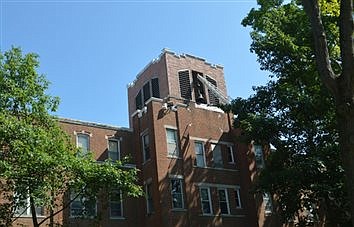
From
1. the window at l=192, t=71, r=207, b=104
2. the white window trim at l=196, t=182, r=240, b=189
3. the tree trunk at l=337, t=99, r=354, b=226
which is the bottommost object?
the tree trunk at l=337, t=99, r=354, b=226

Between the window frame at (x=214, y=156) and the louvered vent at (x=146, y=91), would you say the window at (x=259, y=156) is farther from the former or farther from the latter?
the louvered vent at (x=146, y=91)

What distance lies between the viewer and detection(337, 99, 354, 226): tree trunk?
1016 cm

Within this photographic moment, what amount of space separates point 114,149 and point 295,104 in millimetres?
12837

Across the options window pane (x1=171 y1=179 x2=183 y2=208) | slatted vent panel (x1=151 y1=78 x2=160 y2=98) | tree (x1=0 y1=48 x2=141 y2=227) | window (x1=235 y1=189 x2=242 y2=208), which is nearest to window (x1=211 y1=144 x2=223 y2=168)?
window (x1=235 y1=189 x2=242 y2=208)

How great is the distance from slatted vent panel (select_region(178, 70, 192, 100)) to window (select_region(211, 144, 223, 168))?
16.5ft

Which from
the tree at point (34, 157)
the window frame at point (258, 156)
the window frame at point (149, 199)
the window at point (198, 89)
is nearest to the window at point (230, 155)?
the window frame at point (258, 156)

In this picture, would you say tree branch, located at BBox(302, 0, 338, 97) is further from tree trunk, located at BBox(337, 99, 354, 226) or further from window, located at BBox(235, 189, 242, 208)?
window, located at BBox(235, 189, 242, 208)

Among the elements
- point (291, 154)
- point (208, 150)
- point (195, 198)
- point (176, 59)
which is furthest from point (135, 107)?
point (291, 154)

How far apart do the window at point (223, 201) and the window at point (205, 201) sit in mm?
1028

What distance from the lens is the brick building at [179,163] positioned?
2823 centimetres

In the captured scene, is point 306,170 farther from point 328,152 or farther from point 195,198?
point 195,198

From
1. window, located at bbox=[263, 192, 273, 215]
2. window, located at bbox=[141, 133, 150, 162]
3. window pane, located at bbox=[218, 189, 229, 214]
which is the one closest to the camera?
window, located at bbox=[141, 133, 150, 162]

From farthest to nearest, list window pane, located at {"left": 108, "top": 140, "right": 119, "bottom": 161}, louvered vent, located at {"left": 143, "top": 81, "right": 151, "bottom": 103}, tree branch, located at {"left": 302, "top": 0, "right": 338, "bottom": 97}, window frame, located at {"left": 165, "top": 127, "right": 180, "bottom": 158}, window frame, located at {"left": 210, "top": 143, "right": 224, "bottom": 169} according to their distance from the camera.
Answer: louvered vent, located at {"left": 143, "top": 81, "right": 151, "bottom": 103}, window frame, located at {"left": 210, "top": 143, "right": 224, "bottom": 169}, window pane, located at {"left": 108, "top": 140, "right": 119, "bottom": 161}, window frame, located at {"left": 165, "top": 127, "right": 180, "bottom": 158}, tree branch, located at {"left": 302, "top": 0, "right": 338, "bottom": 97}

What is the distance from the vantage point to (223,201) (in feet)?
100
